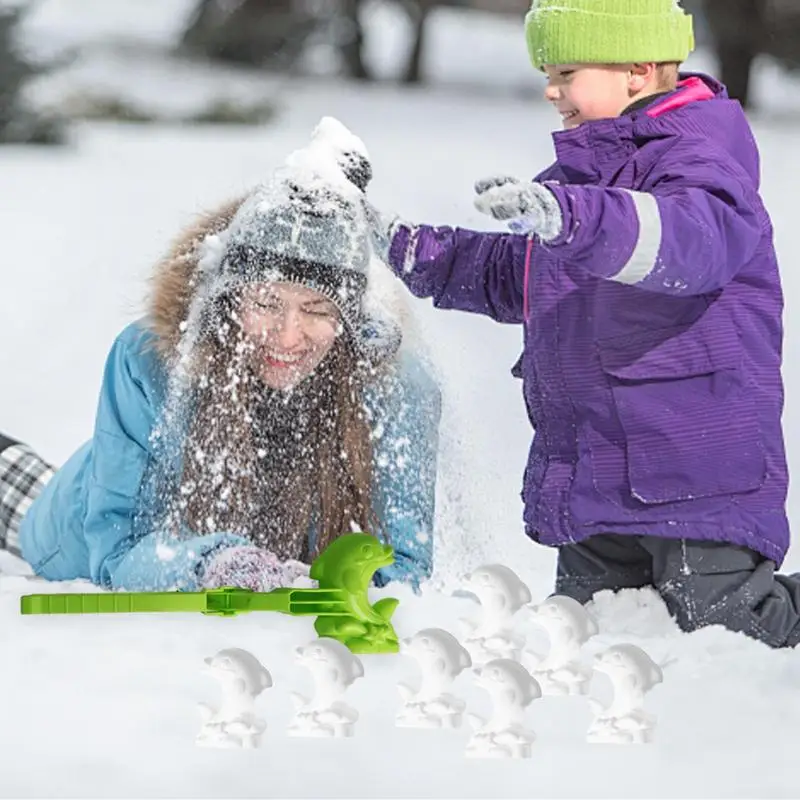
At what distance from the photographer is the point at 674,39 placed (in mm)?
2852

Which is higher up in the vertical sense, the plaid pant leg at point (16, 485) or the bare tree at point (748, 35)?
the bare tree at point (748, 35)

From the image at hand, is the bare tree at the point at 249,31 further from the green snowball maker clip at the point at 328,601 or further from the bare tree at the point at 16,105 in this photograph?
the green snowball maker clip at the point at 328,601

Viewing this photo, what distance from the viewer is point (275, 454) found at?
2994 millimetres

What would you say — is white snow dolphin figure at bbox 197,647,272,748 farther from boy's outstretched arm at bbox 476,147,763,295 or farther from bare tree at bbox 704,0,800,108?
bare tree at bbox 704,0,800,108

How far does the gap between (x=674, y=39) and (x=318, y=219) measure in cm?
61

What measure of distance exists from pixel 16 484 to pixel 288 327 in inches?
41.6

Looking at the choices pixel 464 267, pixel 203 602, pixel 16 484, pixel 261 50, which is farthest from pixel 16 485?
pixel 261 50

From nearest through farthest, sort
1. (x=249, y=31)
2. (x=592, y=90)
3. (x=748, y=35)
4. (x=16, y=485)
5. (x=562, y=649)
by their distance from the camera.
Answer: (x=562, y=649) < (x=592, y=90) < (x=16, y=485) < (x=748, y=35) < (x=249, y=31)

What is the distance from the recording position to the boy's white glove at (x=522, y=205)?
89.5 inches

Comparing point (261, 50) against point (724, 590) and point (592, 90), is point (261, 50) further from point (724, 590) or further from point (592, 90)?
point (724, 590)

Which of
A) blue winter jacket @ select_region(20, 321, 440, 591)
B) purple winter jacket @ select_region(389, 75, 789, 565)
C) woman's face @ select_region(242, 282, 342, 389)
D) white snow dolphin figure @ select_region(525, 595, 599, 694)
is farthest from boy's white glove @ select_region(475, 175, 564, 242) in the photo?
blue winter jacket @ select_region(20, 321, 440, 591)

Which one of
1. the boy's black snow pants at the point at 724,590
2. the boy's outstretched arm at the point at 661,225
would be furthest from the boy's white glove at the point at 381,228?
the boy's black snow pants at the point at 724,590

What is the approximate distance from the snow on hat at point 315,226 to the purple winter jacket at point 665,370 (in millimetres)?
280

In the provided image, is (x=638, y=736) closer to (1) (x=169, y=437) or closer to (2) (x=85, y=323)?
(1) (x=169, y=437)
